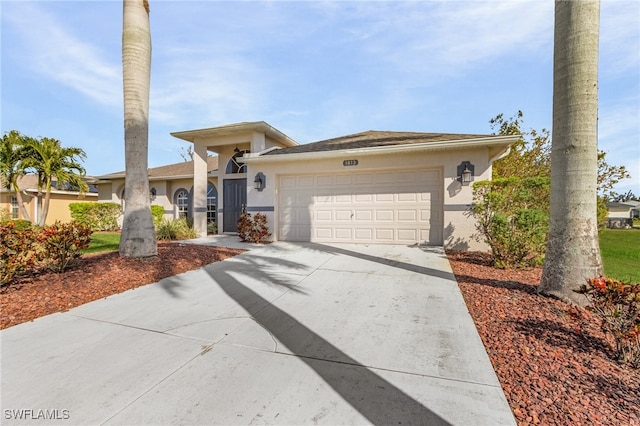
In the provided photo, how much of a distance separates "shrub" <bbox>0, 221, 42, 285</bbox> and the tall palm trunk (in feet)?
25.5

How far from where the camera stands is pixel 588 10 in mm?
3643

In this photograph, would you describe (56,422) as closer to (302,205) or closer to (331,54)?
(302,205)

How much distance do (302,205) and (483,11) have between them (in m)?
7.24

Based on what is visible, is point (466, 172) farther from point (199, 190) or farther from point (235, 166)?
point (199, 190)

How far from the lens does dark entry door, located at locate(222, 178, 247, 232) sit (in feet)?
40.0

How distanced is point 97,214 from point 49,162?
332 centimetres

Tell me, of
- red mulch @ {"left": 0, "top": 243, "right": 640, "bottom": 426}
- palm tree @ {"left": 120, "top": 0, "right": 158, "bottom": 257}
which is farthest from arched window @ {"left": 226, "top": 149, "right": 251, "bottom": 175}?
red mulch @ {"left": 0, "top": 243, "right": 640, "bottom": 426}

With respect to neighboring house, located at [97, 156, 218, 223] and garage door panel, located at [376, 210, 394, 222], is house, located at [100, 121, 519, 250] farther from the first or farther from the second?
neighboring house, located at [97, 156, 218, 223]

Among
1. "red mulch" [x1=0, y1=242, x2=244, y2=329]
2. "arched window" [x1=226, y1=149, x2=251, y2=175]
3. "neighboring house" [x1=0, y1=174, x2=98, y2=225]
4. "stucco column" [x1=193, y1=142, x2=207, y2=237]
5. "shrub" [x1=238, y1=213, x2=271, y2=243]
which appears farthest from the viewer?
"neighboring house" [x1=0, y1=174, x2=98, y2=225]

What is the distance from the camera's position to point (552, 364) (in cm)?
233

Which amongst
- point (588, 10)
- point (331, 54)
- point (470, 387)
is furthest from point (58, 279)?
point (331, 54)

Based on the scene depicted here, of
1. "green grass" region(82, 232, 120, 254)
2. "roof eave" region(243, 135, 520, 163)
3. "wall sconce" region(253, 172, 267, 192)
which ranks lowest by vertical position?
"green grass" region(82, 232, 120, 254)

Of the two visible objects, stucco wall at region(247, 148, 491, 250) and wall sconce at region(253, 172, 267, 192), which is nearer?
stucco wall at region(247, 148, 491, 250)

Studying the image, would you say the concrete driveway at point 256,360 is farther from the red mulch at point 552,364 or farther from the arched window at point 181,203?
the arched window at point 181,203
